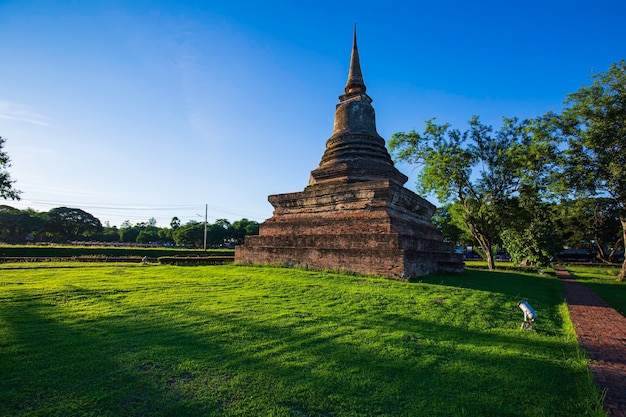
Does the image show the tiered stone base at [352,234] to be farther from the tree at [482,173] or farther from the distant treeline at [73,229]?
the distant treeline at [73,229]

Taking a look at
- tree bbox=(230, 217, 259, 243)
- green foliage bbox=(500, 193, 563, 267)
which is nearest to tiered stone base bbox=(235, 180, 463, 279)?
green foliage bbox=(500, 193, 563, 267)

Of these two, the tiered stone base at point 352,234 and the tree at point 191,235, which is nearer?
the tiered stone base at point 352,234

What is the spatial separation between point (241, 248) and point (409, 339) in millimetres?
9563

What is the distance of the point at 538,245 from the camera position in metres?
21.6

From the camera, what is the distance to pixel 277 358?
353cm

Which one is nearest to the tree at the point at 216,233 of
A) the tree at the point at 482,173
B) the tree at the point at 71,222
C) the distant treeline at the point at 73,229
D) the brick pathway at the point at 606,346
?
the distant treeline at the point at 73,229

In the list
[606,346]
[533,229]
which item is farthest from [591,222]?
[606,346]

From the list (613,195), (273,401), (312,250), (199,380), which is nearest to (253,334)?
(199,380)

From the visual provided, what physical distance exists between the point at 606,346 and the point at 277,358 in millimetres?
4896

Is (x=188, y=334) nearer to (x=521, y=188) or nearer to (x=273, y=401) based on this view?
(x=273, y=401)

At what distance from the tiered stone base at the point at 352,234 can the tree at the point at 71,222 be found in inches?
3048

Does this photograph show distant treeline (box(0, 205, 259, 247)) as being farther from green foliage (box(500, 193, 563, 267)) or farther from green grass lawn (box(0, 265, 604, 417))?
green grass lawn (box(0, 265, 604, 417))

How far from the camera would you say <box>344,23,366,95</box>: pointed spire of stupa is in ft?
54.3

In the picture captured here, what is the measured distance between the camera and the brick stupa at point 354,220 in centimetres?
976
